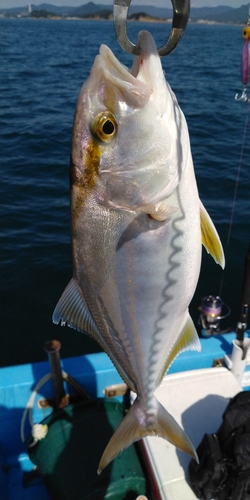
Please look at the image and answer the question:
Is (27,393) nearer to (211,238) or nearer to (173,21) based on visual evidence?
(211,238)

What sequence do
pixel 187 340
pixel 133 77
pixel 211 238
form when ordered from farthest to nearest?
pixel 187 340 → pixel 211 238 → pixel 133 77

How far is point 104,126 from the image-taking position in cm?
158

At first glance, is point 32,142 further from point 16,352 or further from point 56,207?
point 16,352

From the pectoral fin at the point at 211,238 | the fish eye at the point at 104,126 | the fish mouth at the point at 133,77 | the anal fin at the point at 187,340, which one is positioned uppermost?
the fish mouth at the point at 133,77

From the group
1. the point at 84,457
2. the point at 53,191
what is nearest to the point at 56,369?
the point at 84,457

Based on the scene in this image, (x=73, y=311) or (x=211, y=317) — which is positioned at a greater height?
(x=73, y=311)

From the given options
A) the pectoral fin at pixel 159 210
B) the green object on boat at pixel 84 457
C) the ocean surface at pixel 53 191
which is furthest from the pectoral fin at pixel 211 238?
the ocean surface at pixel 53 191

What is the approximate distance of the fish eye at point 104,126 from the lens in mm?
1567

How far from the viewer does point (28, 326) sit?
6277 mm

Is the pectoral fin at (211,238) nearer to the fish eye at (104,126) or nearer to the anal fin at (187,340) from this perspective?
the anal fin at (187,340)

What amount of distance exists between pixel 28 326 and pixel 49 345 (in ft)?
10.0

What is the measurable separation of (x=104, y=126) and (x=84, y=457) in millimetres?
2674

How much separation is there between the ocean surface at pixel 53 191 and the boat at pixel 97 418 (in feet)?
6.47

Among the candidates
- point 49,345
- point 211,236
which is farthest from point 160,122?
point 49,345
